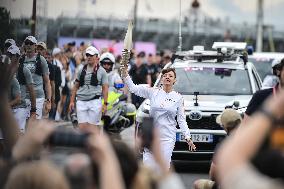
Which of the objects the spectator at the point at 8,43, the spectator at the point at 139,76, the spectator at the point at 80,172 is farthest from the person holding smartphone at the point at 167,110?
the spectator at the point at 139,76

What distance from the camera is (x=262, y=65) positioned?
24672 millimetres

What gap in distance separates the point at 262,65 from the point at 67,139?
20426 millimetres

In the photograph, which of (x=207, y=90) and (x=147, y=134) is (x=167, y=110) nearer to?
(x=207, y=90)

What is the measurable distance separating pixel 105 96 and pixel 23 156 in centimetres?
967

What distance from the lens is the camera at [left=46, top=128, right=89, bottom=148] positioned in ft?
14.5

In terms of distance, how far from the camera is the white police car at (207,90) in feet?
46.9

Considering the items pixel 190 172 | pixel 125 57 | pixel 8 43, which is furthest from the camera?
pixel 190 172

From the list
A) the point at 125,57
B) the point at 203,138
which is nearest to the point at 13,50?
the point at 125,57

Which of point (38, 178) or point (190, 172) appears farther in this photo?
point (190, 172)

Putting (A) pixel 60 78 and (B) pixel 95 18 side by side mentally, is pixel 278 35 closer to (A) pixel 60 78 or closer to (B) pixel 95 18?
(B) pixel 95 18

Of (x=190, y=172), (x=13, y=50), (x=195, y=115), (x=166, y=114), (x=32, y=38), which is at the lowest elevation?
(x=190, y=172)

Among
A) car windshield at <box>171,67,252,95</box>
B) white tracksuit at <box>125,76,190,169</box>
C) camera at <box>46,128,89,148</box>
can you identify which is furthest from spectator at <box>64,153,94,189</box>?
car windshield at <box>171,67,252,95</box>

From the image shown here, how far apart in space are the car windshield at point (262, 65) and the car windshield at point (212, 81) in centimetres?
829

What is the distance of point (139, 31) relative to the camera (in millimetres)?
64062
